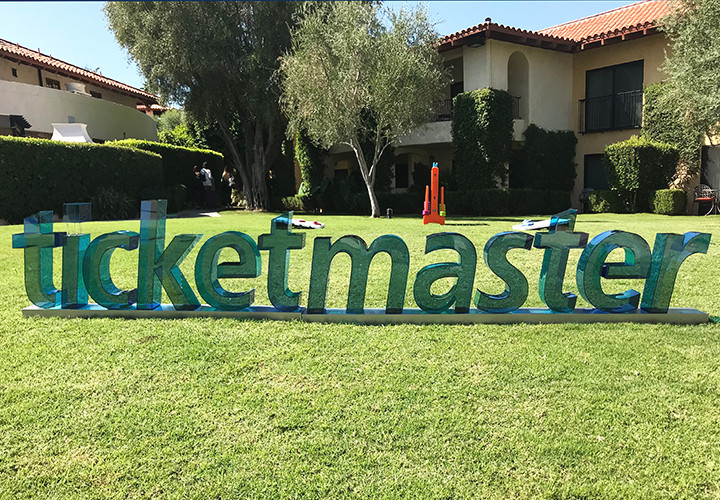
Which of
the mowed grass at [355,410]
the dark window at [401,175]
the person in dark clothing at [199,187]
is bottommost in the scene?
the mowed grass at [355,410]

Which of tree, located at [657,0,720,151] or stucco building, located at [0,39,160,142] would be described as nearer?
tree, located at [657,0,720,151]

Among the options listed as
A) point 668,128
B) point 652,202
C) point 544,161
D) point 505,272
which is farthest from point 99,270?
point 668,128

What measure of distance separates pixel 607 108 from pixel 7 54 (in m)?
27.4

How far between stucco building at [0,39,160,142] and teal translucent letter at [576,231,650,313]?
23.7 metres

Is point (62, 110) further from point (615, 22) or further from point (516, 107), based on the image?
point (615, 22)

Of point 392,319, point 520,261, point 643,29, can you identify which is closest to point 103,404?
point 392,319

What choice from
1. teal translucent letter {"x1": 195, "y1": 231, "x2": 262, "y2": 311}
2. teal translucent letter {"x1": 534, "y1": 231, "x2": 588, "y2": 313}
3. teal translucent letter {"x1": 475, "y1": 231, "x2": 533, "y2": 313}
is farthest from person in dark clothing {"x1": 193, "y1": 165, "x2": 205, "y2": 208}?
teal translucent letter {"x1": 534, "y1": 231, "x2": 588, "y2": 313}

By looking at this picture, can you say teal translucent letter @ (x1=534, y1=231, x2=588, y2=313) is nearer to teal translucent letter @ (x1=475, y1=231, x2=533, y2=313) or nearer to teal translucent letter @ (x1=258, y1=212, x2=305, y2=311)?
teal translucent letter @ (x1=475, y1=231, x2=533, y2=313)

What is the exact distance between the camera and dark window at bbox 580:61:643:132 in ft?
69.9

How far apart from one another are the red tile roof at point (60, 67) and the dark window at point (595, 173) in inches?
953

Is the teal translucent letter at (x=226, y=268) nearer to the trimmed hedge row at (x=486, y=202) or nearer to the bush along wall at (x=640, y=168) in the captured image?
the trimmed hedge row at (x=486, y=202)

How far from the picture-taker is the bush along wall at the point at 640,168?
19.0 meters

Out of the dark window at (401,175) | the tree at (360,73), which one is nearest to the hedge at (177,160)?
the tree at (360,73)

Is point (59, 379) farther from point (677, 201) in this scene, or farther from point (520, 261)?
point (677, 201)
